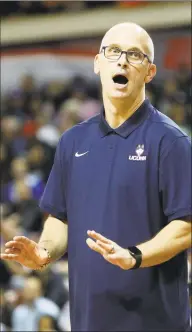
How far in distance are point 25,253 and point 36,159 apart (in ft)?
20.4

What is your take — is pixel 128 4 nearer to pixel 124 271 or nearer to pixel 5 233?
pixel 5 233

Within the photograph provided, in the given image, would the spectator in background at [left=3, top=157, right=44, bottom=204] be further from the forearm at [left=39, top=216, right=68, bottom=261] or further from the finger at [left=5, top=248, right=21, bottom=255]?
the finger at [left=5, top=248, right=21, bottom=255]

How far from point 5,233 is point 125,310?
196 inches

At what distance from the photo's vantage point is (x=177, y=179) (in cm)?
272

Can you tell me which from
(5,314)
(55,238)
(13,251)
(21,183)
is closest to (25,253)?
(13,251)

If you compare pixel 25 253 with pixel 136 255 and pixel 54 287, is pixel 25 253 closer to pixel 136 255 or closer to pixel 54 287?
pixel 136 255

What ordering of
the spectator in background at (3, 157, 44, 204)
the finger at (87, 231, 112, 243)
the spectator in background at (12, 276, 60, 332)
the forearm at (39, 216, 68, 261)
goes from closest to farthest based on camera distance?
the finger at (87, 231, 112, 243) → the forearm at (39, 216, 68, 261) → the spectator in background at (12, 276, 60, 332) → the spectator in background at (3, 157, 44, 204)

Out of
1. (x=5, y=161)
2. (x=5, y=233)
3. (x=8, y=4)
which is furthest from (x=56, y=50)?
(x=5, y=233)

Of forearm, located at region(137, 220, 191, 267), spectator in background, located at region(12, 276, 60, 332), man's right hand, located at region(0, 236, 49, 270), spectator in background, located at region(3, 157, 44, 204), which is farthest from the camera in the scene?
spectator in background, located at region(3, 157, 44, 204)

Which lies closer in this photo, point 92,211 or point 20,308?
point 92,211

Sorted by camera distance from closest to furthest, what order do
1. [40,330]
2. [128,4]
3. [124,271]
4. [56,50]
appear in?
1. [124,271]
2. [40,330]
3. [128,4]
4. [56,50]

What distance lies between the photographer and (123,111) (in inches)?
115

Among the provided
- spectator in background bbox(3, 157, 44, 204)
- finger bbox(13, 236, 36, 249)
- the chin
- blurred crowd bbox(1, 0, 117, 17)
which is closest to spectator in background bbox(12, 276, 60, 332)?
spectator in background bbox(3, 157, 44, 204)

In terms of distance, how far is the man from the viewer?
8.92 feet
